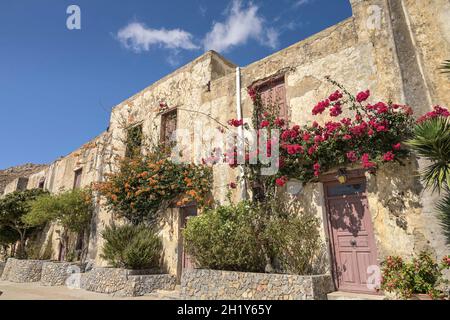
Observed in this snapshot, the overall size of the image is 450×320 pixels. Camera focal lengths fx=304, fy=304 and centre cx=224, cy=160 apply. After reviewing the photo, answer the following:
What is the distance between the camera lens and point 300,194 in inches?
259

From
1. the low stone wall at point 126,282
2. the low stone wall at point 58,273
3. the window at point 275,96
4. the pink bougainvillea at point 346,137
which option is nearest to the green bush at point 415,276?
the pink bougainvillea at point 346,137

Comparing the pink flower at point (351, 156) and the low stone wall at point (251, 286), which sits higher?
the pink flower at point (351, 156)

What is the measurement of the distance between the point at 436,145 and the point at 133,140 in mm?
9390

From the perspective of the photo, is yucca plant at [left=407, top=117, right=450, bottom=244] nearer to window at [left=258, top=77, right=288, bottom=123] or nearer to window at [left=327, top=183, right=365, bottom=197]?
window at [left=327, top=183, right=365, bottom=197]

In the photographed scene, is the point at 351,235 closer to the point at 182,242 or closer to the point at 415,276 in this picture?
the point at 415,276

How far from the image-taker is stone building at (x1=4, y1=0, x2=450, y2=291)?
5.27 m

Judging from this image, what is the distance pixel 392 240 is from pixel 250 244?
2.56m

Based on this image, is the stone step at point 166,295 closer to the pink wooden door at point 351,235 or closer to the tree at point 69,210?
the pink wooden door at point 351,235

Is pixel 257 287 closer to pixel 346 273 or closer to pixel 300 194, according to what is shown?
pixel 346 273

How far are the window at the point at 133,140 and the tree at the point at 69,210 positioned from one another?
2.24 m

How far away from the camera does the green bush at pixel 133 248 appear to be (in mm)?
7832

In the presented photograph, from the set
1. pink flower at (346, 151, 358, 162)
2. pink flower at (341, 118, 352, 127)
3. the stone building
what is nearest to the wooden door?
the stone building

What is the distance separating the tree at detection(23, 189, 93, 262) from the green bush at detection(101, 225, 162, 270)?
137 inches

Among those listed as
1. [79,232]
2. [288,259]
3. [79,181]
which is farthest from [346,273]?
[79,181]
